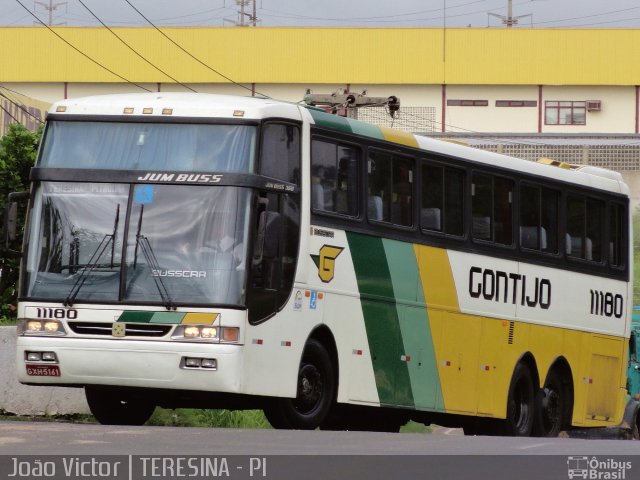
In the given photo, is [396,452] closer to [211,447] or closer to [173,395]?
[211,447]

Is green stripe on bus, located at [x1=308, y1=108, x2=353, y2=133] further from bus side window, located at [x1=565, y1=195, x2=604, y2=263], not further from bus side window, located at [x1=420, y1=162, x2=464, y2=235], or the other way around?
bus side window, located at [x1=565, y1=195, x2=604, y2=263]

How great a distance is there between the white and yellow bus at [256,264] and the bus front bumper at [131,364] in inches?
0.6

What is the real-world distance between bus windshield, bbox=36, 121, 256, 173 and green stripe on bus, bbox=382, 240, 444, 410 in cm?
264

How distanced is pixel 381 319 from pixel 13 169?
308 inches

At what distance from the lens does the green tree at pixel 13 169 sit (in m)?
23.5

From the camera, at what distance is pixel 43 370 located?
16047 millimetres

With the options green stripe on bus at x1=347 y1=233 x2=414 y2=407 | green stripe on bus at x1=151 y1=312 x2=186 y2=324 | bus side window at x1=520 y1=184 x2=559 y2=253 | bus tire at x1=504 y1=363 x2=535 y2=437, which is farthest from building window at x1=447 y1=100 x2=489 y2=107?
green stripe on bus at x1=151 y1=312 x2=186 y2=324

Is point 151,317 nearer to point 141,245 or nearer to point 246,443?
point 141,245

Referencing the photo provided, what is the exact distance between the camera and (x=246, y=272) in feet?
51.9

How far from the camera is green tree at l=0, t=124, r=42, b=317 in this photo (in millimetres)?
23516
